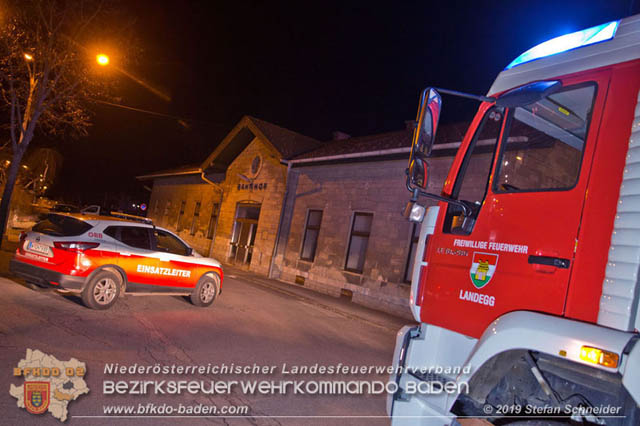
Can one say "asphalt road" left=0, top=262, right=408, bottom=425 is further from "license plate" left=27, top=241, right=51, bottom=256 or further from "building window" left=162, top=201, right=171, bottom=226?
"building window" left=162, top=201, right=171, bottom=226

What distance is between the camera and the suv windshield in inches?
275

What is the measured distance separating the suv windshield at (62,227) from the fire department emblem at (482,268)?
6.36 meters

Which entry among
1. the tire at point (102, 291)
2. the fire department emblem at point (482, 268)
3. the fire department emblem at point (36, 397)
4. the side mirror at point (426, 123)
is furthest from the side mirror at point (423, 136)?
the tire at point (102, 291)

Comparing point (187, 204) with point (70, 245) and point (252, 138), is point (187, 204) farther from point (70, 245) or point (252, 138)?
point (70, 245)

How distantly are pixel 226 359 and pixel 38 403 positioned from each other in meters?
2.22

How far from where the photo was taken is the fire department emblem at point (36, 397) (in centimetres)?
369

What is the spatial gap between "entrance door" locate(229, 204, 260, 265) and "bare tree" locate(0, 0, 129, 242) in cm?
782

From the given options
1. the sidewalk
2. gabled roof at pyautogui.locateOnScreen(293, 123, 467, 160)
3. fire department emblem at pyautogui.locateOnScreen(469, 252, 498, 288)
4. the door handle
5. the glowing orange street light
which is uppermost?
the glowing orange street light

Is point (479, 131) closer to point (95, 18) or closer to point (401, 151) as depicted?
point (401, 151)

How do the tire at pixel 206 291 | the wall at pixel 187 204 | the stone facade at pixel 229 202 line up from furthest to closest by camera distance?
the wall at pixel 187 204 → the stone facade at pixel 229 202 → the tire at pixel 206 291

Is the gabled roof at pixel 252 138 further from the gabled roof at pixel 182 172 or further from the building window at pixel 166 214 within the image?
the building window at pixel 166 214

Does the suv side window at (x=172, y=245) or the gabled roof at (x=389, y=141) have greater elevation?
the gabled roof at (x=389, y=141)

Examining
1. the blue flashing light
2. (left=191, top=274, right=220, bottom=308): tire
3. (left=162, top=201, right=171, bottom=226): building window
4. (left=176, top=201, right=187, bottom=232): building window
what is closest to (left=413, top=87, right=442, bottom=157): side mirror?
the blue flashing light

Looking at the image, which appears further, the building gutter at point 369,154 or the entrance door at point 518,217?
the building gutter at point 369,154
